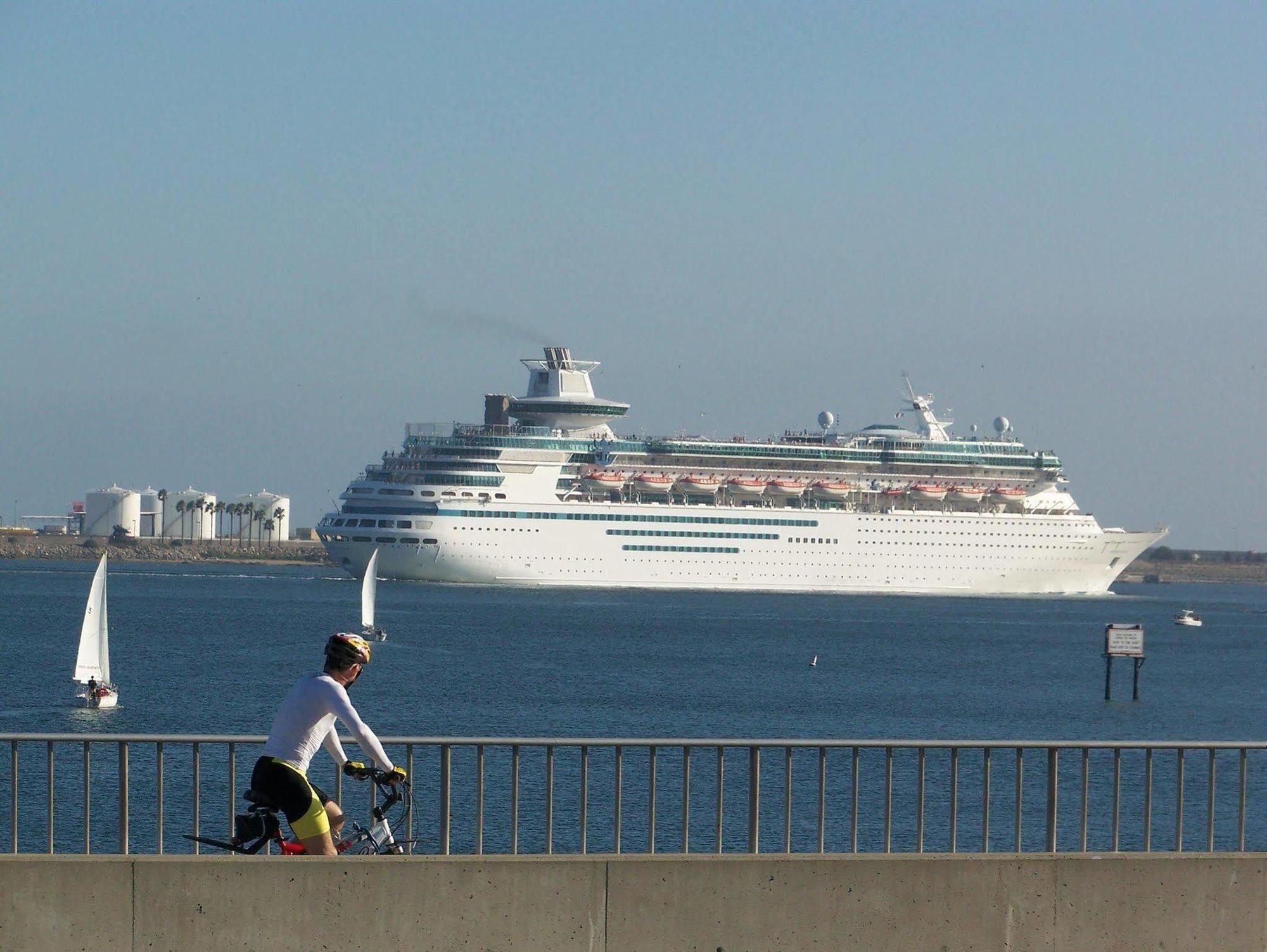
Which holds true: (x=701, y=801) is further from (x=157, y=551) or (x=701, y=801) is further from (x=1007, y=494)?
(x=157, y=551)

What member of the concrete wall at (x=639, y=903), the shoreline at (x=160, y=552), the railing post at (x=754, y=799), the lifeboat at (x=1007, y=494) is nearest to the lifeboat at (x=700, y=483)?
the lifeboat at (x=1007, y=494)

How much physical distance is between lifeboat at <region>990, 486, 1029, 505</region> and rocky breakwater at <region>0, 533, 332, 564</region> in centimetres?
9660

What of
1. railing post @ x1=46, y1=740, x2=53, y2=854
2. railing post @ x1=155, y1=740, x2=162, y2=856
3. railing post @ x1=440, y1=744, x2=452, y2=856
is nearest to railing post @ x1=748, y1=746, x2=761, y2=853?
railing post @ x1=440, y1=744, x2=452, y2=856

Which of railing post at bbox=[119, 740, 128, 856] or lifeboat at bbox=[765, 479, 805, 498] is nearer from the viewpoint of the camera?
railing post at bbox=[119, 740, 128, 856]

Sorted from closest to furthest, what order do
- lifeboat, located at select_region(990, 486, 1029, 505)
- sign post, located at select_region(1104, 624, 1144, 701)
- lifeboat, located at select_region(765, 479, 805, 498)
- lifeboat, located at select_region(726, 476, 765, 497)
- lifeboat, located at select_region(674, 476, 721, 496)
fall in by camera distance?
sign post, located at select_region(1104, 624, 1144, 701) → lifeboat, located at select_region(674, 476, 721, 496) → lifeboat, located at select_region(726, 476, 765, 497) → lifeboat, located at select_region(765, 479, 805, 498) → lifeboat, located at select_region(990, 486, 1029, 505)

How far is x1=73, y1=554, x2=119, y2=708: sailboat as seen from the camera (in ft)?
115

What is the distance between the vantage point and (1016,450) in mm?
97438

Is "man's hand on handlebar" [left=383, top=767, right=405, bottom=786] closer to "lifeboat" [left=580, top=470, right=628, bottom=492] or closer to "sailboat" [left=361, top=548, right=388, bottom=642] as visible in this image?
"sailboat" [left=361, top=548, right=388, bottom=642]

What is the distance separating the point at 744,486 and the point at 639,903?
85.1 metres

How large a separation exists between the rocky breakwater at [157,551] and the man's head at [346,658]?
17226 cm

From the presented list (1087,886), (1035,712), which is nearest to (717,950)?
(1087,886)

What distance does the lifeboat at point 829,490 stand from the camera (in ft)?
306

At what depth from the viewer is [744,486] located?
92125 millimetres

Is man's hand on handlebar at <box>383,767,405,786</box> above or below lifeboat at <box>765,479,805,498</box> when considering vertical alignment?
above
